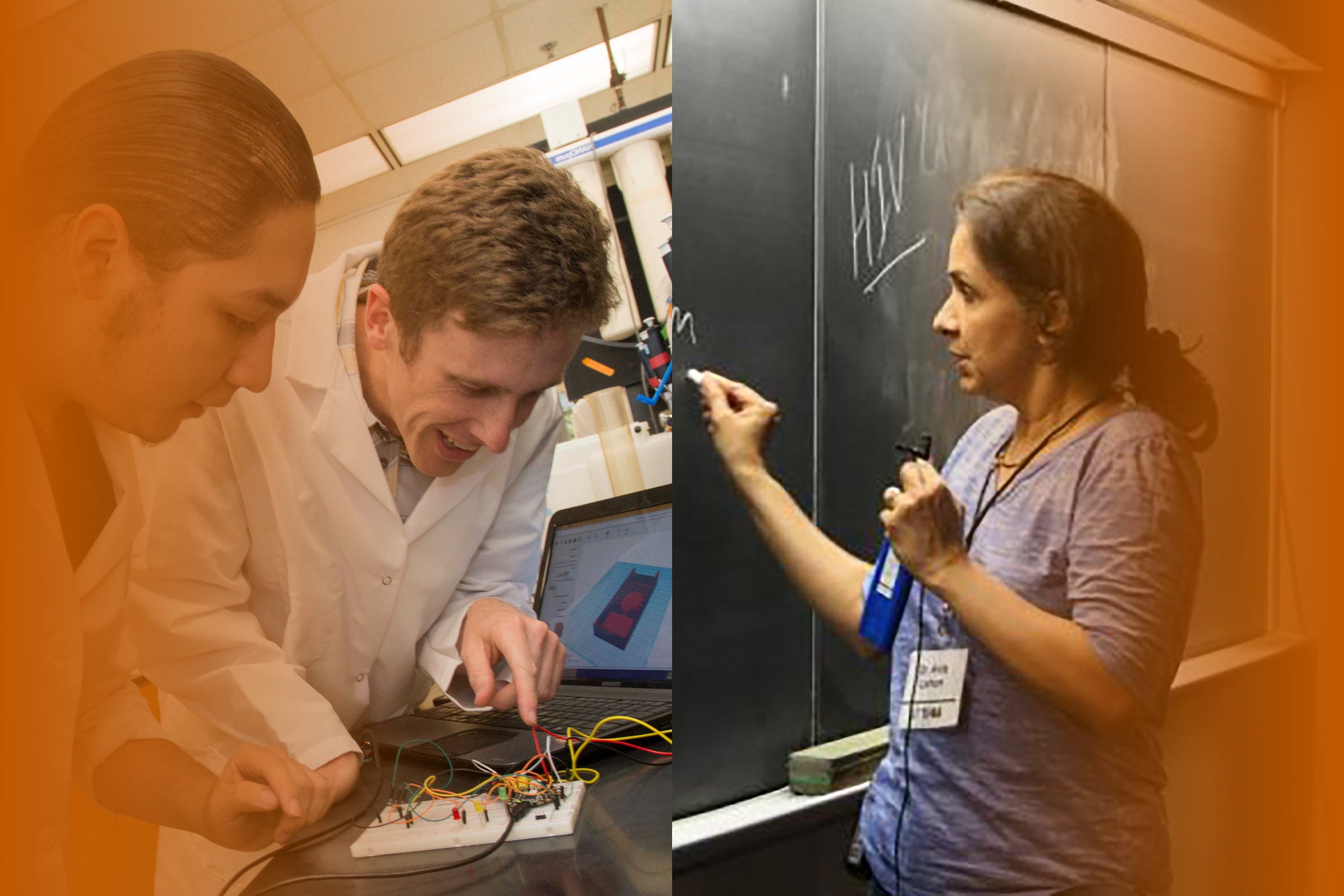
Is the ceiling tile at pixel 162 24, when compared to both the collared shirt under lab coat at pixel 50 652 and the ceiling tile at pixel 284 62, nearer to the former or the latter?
the ceiling tile at pixel 284 62

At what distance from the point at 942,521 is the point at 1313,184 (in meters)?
0.86

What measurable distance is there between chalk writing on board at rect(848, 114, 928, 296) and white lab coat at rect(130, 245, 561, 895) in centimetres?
55

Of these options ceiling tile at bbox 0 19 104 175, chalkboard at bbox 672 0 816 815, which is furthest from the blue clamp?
ceiling tile at bbox 0 19 104 175

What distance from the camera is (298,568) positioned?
0.88 m

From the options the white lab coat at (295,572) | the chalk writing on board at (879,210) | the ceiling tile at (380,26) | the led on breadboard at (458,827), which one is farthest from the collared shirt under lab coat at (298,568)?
the chalk writing on board at (879,210)

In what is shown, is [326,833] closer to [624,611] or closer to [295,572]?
[295,572]

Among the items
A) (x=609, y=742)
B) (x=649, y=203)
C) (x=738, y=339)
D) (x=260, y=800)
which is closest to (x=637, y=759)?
(x=609, y=742)

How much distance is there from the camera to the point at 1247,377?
1.41 meters

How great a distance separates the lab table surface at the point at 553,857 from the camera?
0.88 meters

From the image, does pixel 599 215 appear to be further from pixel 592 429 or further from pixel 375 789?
pixel 375 789

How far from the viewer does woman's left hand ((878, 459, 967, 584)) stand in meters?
1.18

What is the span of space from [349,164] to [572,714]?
65 centimetres

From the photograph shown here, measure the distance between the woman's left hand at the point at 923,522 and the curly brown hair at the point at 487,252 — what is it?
56cm

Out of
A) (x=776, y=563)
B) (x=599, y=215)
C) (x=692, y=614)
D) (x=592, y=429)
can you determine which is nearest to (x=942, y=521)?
(x=776, y=563)
